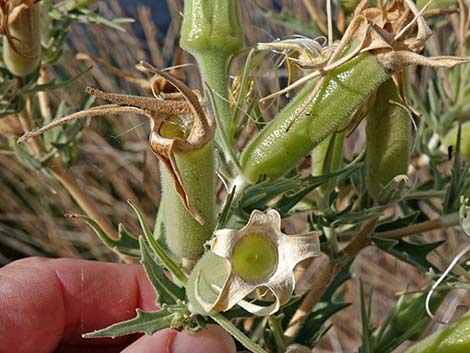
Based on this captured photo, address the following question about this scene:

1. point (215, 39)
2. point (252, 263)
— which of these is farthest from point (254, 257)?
point (215, 39)

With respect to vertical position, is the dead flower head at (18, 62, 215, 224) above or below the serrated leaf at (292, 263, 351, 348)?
above

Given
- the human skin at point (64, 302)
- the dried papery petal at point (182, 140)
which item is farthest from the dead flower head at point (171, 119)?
the human skin at point (64, 302)

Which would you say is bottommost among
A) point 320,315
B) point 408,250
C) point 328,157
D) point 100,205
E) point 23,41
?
point 100,205

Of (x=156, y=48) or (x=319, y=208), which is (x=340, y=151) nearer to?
(x=319, y=208)

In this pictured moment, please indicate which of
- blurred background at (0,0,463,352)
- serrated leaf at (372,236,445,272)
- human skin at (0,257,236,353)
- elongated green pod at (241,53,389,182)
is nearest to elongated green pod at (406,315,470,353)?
serrated leaf at (372,236,445,272)

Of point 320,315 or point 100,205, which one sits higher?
point 320,315

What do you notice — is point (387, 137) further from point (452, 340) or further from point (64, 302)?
point (64, 302)

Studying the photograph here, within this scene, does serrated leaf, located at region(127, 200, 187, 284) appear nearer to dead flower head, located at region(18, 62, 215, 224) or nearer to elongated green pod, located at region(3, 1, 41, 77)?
dead flower head, located at region(18, 62, 215, 224)
